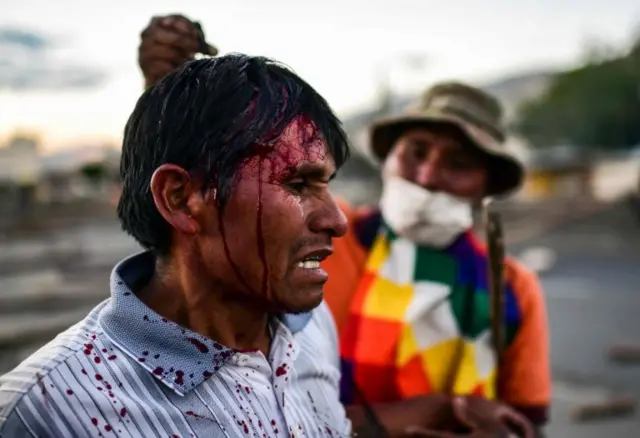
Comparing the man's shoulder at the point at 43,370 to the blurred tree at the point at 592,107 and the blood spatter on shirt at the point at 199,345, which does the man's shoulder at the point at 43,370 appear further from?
the blurred tree at the point at 592,107

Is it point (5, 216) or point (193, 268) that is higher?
point (193, 268)

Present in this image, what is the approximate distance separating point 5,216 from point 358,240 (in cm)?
2096

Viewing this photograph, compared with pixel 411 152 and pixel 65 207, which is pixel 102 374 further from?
pixel 65 207

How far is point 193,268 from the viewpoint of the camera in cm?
135

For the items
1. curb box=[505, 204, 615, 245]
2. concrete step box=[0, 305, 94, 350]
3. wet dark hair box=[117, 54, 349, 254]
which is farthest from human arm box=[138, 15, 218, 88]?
curb box=[505, 204, 615, 245]

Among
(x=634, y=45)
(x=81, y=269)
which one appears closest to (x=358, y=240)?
(x=81, y=269)

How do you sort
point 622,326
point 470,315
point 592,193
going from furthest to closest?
point 592,193, point 622,326, point 470,315

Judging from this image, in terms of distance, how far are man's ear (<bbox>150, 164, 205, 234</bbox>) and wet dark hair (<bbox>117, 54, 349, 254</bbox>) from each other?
0.02 metres

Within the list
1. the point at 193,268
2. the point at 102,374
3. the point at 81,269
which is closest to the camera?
the point at 102,374

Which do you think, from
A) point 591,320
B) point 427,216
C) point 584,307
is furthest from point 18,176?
point 427,216

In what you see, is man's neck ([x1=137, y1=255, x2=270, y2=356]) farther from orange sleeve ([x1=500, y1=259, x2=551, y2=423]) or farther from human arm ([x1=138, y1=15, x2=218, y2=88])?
orange sleeve ([x1=500, y1=259, x2=551, y2=423])

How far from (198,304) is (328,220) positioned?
0.91 ft

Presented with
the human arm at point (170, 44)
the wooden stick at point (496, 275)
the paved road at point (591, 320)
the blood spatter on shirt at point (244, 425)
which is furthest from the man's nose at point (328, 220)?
the paved road at point (591, 320)

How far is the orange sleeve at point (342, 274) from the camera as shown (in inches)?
98.3
